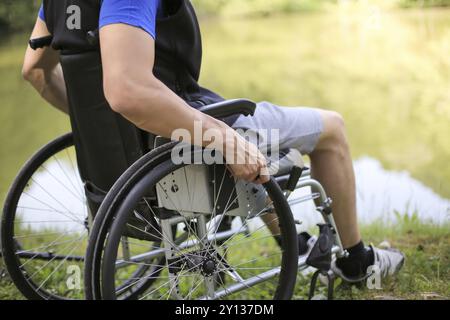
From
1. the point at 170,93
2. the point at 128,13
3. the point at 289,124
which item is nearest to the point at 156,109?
the point at 170,93

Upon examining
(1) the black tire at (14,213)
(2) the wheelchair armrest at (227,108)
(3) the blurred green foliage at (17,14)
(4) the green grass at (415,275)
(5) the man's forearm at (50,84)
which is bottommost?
(4) the green grass at (415,275)

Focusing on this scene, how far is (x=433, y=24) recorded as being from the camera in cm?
872

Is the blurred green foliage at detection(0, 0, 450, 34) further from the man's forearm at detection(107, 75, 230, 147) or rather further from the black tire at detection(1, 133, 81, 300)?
the man's forearm at detection(107, 75, 230, 147)

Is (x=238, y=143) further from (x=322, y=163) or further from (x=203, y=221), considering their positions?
(x=322, y=163)

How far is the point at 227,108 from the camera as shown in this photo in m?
1.74

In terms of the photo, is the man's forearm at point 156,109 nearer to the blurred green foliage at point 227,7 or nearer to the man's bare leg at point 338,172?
the man's bare leg at point 338,172

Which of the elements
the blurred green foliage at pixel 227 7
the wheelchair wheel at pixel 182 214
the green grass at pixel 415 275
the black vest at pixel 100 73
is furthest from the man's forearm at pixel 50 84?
the blurred green foliage at pixel 227 7

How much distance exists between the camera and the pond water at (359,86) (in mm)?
4455

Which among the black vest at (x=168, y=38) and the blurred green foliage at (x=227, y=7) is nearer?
the black vest at (x=168, y=38)

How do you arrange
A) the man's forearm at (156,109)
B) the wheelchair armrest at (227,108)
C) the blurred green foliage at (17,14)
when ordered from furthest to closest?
1. the blurred green foliage at (17,14)
2. the wheelchair armrest at (227,108)
3. the man's forearm at (156,109)

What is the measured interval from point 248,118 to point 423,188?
243 centimetres

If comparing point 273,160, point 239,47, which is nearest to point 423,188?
point 273,160

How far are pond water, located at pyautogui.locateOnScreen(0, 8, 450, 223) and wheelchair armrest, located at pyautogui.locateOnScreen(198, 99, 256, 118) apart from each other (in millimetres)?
1657

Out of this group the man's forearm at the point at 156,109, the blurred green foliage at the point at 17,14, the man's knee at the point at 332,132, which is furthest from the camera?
the blurred green foliage at the point at 17,14
